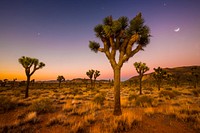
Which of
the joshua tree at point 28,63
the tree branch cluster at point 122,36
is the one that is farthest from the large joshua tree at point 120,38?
the joshua tree at point 28,63

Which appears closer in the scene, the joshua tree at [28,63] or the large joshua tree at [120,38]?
the large joshua tree at [120,38]

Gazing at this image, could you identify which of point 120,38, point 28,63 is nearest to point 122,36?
point 120,38

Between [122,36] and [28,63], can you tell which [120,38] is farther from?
[28,63]

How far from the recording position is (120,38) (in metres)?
8.49

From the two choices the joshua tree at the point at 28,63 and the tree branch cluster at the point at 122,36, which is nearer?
the tree branch cluster at the point at 122,36

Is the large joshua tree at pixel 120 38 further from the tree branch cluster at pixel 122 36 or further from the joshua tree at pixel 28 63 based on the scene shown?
the joshua tree at pixel 28 63

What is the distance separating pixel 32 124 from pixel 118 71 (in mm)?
5975

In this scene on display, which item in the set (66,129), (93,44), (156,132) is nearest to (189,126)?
(156,132)

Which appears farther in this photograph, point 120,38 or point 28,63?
point 28,63

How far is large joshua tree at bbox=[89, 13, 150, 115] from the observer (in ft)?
25.0

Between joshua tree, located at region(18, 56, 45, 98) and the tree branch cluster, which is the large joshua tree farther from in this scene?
joshua tree, located at region(18, 56, 45, 98)

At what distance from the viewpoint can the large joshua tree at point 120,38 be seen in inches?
300

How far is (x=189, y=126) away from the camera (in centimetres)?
566

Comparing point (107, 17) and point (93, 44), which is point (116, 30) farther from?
point (93, 44)
